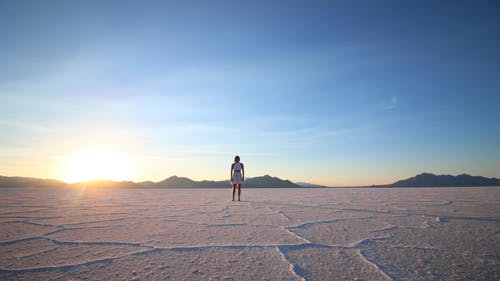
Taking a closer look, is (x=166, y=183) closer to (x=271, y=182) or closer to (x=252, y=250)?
(x=271, y=182)

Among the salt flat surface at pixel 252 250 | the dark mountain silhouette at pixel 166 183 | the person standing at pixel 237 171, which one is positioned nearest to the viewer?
the salt flat surface at pixel 252 250

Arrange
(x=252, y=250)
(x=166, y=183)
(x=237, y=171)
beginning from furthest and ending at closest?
(x=166, y=183)
(x=237, y=171)
(x=252, y=250)

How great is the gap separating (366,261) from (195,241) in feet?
4.88

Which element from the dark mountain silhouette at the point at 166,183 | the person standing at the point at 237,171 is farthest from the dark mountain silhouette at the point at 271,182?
the person standing at the point at 237,171

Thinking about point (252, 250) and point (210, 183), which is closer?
point (252, 250)

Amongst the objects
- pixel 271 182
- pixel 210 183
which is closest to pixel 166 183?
pixel 210 183

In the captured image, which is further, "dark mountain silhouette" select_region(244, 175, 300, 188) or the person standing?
"dark mountain silhouette" select_region(244, 175, 300, 188)

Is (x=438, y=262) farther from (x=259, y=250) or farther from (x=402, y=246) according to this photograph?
(x=259, y=250)

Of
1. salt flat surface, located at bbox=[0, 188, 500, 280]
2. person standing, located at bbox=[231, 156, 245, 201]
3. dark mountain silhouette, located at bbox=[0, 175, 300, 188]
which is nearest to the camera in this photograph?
salt flat surface, located at bbox=[0, 188, 500, 280]

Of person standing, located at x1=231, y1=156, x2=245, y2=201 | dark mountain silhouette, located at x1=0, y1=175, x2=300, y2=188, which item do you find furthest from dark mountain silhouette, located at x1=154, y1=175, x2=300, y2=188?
person standing, located at x1=231, y1=156, x2=245, y2=201

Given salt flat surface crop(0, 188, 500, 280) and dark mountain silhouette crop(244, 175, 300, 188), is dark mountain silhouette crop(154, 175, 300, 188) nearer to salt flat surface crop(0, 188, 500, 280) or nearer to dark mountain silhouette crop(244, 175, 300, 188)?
dark mountain silhouette crop(244, 175, 300, 188)

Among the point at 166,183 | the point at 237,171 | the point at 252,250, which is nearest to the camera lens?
the point at 252,250

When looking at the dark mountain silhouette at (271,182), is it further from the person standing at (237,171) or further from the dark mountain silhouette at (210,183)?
the person standing at (237,171)

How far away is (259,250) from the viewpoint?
2035 mm
